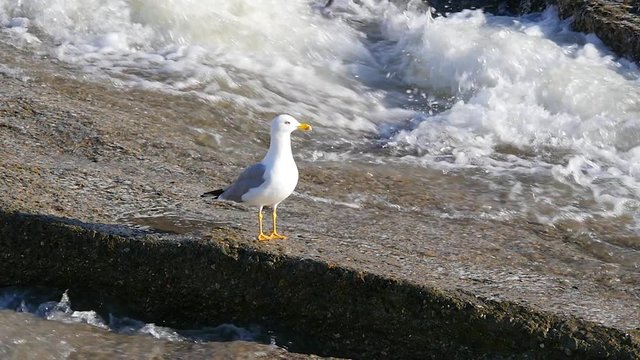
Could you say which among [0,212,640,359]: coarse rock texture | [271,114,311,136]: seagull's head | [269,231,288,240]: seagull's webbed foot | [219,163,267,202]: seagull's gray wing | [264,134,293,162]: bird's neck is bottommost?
[0,212,640,359]: coarse rock texture

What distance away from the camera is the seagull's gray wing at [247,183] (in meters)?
5.29

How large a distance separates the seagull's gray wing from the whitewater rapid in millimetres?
2471

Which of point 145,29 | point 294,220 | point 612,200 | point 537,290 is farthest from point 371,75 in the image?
point 537,290

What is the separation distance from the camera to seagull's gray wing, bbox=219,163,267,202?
17.3 ft

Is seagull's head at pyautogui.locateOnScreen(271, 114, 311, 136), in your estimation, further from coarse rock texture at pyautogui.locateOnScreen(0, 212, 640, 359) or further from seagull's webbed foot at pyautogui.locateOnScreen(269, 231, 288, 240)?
coarse rock texture at pyautogui.locateOnScreen(0, 212, 640, 359)

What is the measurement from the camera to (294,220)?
6070mm

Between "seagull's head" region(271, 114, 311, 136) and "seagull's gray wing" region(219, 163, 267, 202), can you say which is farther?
"seagull's head" region(271, 114, 311, 136)

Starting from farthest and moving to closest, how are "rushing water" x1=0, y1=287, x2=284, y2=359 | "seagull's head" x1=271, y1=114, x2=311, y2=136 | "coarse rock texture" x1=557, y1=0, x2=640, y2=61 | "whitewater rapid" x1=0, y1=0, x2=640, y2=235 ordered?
"coarse rock texture" x1=557, y1=0, x2=640, y2=61 < "whitewater rapid" x1=0, y1=0, x2=640, y2=235 < "seagull's head" x1=271, y1=114, x2=311, y2=136 < "rushing water" x1=0, y1=287, x2=284, y2=359

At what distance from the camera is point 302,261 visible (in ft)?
16.4

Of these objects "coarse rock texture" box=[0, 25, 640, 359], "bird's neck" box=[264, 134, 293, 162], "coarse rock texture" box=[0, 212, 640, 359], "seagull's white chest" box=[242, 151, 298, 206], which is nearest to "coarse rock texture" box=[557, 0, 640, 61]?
"coarse rock texture" box=[0, 25, 640, 359]

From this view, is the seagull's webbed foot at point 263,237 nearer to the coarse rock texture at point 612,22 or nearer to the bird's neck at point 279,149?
the bird's neck at point 279,149

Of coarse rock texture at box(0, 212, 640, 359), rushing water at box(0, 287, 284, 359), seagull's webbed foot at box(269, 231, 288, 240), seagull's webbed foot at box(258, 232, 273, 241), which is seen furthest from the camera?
seagull's webbed foot at box(269, 231, 288, 240)

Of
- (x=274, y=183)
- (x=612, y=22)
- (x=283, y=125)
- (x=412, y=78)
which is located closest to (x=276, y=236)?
(x=274, y=183)

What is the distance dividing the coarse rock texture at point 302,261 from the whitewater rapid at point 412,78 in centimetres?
122
